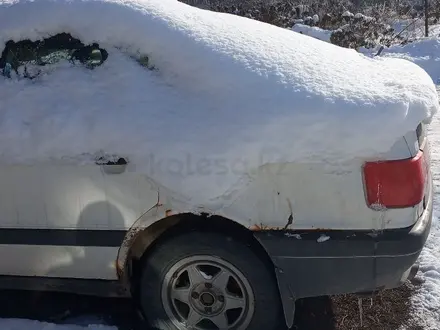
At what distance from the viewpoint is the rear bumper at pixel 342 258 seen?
262 centimetres

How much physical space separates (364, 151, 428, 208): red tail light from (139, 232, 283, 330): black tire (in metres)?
0.67

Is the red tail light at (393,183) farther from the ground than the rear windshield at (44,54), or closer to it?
closer to it

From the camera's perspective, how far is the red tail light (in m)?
2.54

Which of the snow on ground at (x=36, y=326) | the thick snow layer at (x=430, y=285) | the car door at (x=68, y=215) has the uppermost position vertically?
the car door at (x=68, y=215)

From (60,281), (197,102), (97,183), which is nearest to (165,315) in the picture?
(60,281)

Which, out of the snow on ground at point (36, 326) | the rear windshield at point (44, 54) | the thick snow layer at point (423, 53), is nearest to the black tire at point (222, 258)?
the snow on ground at point (36, 326)

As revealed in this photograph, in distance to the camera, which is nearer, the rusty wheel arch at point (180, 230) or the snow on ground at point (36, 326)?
the rusty wheel arch at point (180, 230)

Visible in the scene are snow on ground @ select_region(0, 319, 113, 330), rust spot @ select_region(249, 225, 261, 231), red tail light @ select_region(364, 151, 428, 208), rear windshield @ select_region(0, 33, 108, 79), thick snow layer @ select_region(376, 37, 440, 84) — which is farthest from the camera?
thick snow layer @ select_region(376, 37, 440, 84)

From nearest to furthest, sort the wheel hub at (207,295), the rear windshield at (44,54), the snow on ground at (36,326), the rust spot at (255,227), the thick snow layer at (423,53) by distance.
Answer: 1. the rust spot at (255,227)
2. the wheel hub at (207,295)
3. the rear windshield at (44,54)
4. the snow on ground at (36,326)
5. the thick snow layer at (423,53)

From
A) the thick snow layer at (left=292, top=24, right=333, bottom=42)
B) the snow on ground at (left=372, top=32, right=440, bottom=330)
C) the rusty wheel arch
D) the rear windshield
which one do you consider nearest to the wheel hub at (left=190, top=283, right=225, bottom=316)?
the rusty wheel arch

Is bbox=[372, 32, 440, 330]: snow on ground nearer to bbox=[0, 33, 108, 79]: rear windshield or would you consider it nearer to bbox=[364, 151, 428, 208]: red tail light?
bbox=[364, 151, 428, 208]: red tail light

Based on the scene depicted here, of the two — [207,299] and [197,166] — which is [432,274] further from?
[197,166]

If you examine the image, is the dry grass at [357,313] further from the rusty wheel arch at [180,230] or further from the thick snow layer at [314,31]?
the thick snow layer at [314,31]

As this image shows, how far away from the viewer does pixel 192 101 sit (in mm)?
2781
